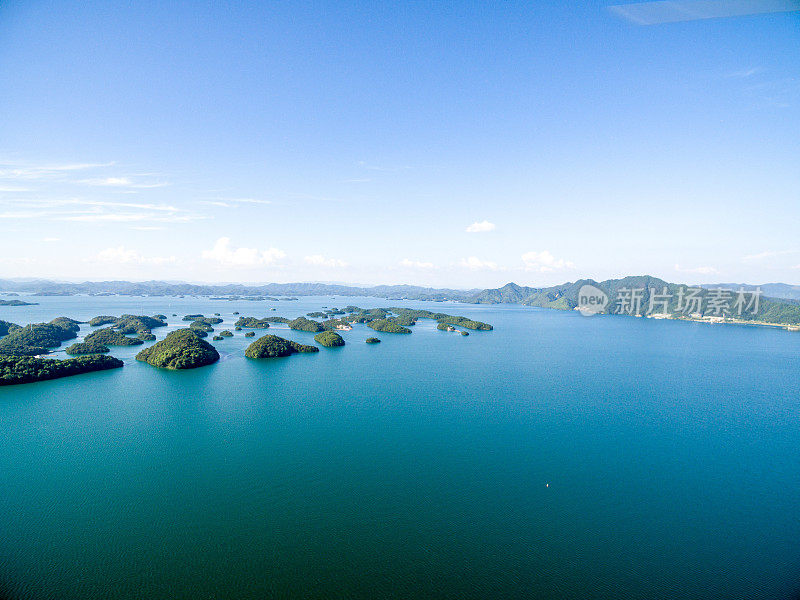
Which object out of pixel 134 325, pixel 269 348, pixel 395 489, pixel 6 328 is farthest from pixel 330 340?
pixel 6 328

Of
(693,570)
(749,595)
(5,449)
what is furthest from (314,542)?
(5,449)

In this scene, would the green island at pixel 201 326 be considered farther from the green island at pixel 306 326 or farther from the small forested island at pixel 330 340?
the small forested island at pixel 330 340

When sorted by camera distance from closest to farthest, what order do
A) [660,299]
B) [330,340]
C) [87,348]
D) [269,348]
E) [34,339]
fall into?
[269,348]
[87,348]
[34,339]
[330,340]
[660,299]

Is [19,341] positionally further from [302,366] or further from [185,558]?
[185,558]

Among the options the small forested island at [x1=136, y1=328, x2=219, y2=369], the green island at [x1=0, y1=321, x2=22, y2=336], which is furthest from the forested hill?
the green island at [x1=0, y1=321, x2=22, y2=336]

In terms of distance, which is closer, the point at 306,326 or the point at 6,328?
the point at 6,328

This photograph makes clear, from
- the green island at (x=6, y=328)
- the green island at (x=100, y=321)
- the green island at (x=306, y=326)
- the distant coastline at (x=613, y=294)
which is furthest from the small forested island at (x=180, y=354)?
the distant coastline at (x=613, y=294)

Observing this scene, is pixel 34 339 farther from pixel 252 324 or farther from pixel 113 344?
pixel 252 324

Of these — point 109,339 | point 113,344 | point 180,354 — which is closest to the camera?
point 180,354
